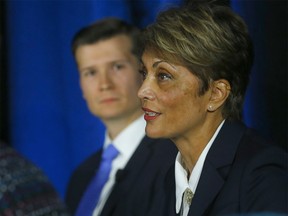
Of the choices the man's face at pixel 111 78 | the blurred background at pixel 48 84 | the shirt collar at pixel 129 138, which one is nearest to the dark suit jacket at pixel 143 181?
the shirt collar at pixel 129 138

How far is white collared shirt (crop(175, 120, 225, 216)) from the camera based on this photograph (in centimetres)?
133

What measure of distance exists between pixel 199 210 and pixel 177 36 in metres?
0.33

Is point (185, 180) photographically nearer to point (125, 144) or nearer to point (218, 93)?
point (218, 93)

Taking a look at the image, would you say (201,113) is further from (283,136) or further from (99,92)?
(99,92)

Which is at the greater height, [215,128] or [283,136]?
[215,128]

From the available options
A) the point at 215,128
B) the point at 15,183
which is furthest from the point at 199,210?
the point at 15,183

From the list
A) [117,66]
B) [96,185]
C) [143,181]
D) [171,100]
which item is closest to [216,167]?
[171,100]

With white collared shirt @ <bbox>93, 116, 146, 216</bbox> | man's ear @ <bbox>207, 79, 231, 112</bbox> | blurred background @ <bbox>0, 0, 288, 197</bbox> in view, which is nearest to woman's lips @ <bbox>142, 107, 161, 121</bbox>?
man's ear @ <bbox>207, 79, 231, 112</bbox>

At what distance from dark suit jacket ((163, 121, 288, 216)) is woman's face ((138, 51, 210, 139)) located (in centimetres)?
6

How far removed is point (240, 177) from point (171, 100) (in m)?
0.21

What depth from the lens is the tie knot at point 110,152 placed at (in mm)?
1986

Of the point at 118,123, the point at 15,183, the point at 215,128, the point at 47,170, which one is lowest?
the point at 47,170

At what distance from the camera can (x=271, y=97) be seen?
187cm

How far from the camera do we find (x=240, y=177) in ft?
4.14
